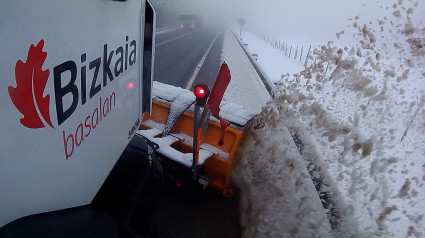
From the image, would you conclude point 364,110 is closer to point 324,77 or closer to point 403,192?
point 324,77

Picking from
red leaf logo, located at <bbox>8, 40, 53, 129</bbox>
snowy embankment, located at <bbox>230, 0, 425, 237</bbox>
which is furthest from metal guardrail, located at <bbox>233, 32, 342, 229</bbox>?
red leaf logo, located at <bbox>8, 40, 53, 129</bbox>

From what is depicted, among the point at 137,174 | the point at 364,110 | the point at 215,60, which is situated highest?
the point at 137,174

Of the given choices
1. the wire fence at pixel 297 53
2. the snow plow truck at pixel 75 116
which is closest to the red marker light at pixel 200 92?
the snow plow truck at pixel 75 116

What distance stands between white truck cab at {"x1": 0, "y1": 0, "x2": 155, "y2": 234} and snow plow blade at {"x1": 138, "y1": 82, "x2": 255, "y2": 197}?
4.68ft

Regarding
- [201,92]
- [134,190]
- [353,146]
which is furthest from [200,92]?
[353,146]

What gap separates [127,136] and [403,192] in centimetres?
402

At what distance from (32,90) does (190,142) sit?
9.13 ft

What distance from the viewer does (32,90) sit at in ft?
3.40

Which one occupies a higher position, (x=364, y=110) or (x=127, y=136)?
(x=127, y=136)

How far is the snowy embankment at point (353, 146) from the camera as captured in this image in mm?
3531

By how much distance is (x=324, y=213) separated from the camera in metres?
3.54

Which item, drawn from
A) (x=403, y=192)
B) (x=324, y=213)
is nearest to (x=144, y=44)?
(x=324, y=213)

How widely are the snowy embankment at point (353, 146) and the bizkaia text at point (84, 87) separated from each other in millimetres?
2199

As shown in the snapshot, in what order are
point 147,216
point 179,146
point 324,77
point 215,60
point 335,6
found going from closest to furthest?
point 147,216, point 179,146, point 324,77, point 215,60, point 335,6
